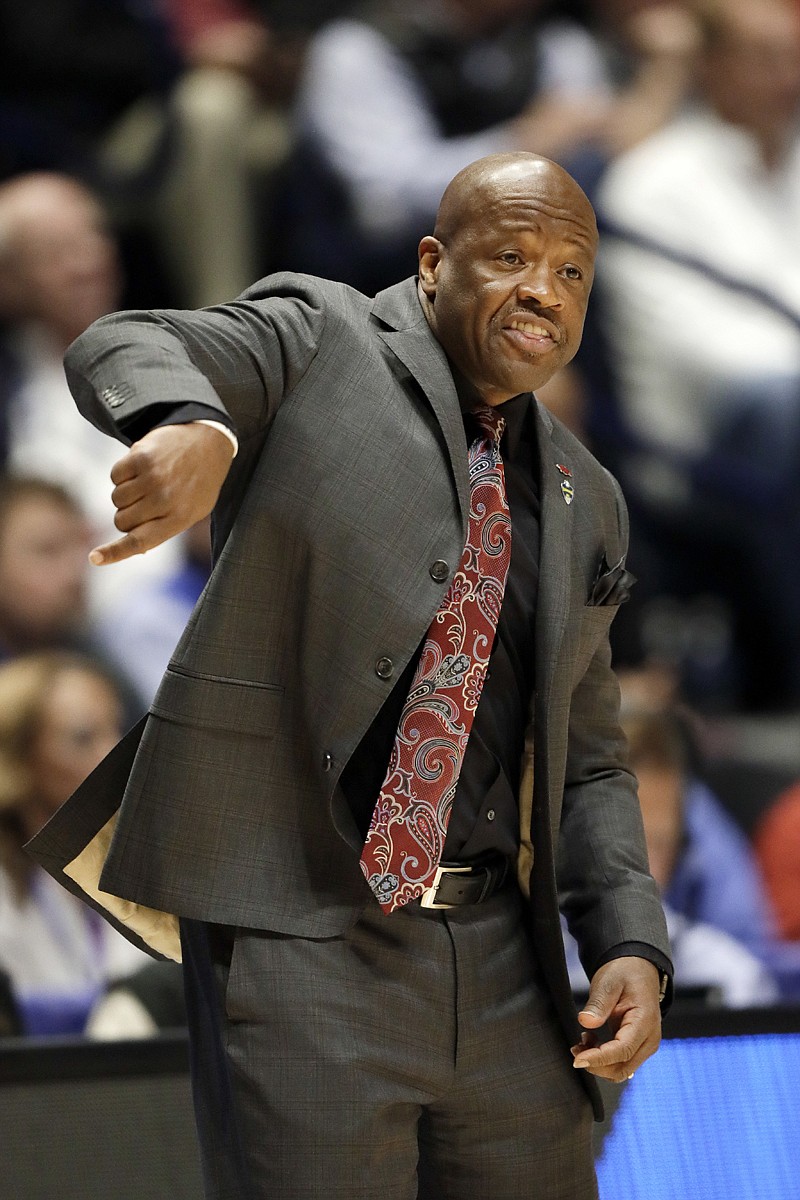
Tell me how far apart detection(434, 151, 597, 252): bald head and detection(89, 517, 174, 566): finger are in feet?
1.55

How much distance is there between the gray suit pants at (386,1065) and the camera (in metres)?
1.33

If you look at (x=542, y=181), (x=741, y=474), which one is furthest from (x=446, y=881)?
(x=741, y=474)

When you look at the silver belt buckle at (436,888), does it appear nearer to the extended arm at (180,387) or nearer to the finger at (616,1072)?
the finger at (616,1072)

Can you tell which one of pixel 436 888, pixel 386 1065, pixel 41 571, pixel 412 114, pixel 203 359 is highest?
pixel 412 114

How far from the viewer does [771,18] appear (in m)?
4.04

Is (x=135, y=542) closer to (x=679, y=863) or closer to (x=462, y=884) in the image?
(x=462, y=884)

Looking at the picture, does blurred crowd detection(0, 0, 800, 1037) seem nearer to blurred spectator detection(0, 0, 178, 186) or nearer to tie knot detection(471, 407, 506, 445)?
blurred spectator detection(0, 0, 178, 186)

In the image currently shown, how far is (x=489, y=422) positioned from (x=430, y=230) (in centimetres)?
240

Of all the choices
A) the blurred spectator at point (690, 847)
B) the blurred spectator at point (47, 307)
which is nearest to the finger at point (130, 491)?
the blurred spectator at point (690, 847)

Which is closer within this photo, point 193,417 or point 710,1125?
point 193,417

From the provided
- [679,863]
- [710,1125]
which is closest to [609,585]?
[710,1125]

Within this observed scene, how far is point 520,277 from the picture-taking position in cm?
143

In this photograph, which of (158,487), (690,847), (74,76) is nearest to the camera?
(158,487)

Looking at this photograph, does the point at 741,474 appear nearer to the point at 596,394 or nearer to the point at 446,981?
the point at 596,394
